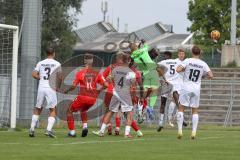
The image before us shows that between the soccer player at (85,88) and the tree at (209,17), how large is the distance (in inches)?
1876

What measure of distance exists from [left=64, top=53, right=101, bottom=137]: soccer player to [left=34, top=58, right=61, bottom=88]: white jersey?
575mm

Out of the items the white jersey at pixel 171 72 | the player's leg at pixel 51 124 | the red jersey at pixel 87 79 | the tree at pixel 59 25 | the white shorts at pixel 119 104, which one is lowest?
the player's leg at pixel 51 124

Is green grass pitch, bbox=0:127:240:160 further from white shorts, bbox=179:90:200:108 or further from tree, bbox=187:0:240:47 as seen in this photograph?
tree, bbox=187:0:240:47

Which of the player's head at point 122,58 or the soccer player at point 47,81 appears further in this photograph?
the player's head at point 122,58

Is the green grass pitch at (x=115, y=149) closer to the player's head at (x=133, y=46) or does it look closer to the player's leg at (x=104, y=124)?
the player's leg at (x=104, y=124)

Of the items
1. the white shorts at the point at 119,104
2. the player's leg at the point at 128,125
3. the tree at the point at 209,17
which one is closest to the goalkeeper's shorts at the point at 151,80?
the white shorts at the point at 119,104

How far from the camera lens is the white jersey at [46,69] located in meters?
18.6

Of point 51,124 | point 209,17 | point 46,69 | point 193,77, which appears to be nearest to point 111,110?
point 51,124

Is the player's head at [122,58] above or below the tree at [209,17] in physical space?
below

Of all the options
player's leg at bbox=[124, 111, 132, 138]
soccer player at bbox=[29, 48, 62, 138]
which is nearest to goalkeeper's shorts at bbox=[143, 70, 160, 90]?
player's leg at bbox=[124, 111, 132, 138]

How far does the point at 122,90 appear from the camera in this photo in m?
19.3

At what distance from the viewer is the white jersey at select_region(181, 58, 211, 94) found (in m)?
18.5

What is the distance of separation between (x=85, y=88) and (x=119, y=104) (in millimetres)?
1019

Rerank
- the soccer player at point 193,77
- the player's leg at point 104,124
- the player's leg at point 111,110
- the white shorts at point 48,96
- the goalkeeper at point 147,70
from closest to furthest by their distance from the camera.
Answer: the soccer player at point 193,77 → the white shorts at point 48,96 → the player's leg at point 104,124 → the player's leg at point 111,110 → the goalkeeper at point 147,70
